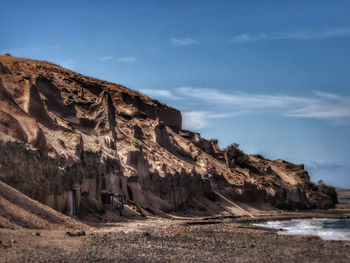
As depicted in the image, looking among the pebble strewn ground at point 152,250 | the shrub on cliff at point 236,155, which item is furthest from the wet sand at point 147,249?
the shrub on cliff at point 236,155

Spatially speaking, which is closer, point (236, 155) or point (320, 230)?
point (320, 230)

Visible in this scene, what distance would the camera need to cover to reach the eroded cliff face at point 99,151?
24.3m

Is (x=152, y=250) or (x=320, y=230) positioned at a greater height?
(x=152, y=250)

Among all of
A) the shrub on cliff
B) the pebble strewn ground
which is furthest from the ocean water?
the shrub on cliff

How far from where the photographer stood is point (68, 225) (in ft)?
63.9

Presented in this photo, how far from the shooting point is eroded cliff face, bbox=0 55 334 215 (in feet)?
79.8

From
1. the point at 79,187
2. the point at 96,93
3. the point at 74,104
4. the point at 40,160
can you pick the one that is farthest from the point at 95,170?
the point at 96,93

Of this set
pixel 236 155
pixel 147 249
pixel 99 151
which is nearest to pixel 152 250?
pixel 147 249

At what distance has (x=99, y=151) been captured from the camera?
3500 centimetres

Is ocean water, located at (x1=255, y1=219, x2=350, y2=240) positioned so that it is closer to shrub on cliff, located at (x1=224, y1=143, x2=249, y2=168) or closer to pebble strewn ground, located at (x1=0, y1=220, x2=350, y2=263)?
pebble strewn ground, located at (x1=0, y1=220, x2=350, y2=263)

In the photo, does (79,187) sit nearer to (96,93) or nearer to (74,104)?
(74,104)

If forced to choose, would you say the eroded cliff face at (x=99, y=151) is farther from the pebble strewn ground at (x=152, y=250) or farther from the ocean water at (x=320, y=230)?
the ocean water at (x=320, y=230)

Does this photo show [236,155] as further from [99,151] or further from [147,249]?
[147,249]

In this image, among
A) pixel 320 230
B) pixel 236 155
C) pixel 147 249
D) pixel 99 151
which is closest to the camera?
pixel 147 249
